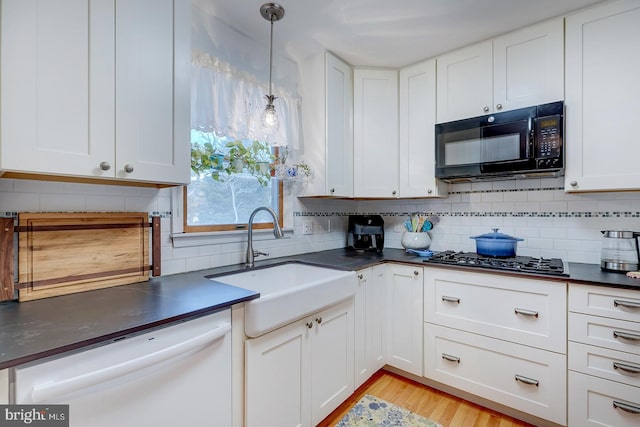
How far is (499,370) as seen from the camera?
A: 182 cm

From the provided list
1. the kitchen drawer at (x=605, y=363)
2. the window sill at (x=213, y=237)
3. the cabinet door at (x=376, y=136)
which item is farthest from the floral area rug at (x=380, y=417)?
the cabinet door at (x=376, y=136)

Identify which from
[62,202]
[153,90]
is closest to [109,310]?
Answer: [62,202]

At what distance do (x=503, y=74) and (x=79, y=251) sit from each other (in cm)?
263

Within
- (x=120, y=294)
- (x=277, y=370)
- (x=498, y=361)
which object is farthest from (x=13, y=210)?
(x=498, y=361)

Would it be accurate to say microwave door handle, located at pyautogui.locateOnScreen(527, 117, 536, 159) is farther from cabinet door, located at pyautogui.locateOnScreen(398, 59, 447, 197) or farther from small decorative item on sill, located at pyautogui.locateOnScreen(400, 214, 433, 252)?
small decorative item on sill, located at pyautogui.locateOnScreen(400, 214, 433, 252)

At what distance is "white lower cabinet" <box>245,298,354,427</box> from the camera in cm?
132

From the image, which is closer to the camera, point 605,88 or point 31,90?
point 31,90

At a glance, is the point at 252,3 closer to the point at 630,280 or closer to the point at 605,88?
the point at 605,88

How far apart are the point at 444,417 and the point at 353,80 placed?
246 cm

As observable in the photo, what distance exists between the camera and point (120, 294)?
50.7 inches

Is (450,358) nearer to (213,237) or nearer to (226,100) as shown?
(213,237)

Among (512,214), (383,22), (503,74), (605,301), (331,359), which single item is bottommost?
(331,359)

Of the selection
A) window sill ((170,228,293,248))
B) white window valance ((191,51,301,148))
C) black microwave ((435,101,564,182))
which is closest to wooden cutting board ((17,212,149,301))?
window sill ((170,228,293,248))

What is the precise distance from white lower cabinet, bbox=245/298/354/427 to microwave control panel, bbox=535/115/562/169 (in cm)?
146
